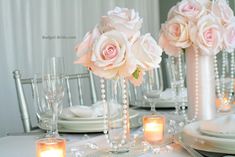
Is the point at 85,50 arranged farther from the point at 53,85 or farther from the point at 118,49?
the point at 53,85

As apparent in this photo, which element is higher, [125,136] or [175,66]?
[175,66]

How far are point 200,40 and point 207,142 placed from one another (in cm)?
41

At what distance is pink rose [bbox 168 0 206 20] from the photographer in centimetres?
121

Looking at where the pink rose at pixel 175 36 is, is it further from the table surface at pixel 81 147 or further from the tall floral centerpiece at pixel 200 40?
the table surface at pixel 81 147

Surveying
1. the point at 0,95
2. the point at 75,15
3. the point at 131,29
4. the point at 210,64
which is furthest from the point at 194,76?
the point at 75,15

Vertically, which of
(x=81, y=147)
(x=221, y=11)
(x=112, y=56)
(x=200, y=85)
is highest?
(x=221, y=11)

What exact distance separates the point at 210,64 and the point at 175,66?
0.39 feet

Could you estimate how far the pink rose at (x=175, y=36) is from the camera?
1231mm

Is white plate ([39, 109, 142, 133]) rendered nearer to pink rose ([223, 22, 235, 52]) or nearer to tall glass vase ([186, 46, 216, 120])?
tall glass vase ([186, 46, 216, 120])

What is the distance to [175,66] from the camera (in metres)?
1.36

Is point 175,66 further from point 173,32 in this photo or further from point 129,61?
point 129,61

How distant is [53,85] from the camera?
106 cm

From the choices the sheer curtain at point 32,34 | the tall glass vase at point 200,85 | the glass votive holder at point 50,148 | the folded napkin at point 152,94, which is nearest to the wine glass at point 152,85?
the folded napkin at point 152,94

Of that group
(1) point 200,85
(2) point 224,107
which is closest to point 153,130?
(1) point 200,85
